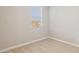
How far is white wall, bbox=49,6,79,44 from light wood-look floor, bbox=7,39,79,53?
0.30 feet

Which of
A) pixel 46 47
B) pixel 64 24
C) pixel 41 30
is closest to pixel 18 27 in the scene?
pixel 41 30

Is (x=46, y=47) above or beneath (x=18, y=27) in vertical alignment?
beneath

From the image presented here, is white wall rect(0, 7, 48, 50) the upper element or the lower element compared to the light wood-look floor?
upper

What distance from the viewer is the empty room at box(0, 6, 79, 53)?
155 cm

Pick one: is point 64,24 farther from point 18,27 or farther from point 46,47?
point 18,27

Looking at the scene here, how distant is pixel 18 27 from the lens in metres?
1.59

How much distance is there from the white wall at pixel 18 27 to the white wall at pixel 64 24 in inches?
3.9

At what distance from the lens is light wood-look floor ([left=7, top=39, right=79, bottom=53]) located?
1572mm

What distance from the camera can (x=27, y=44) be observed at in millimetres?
1575

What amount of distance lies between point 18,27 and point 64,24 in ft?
2.05
